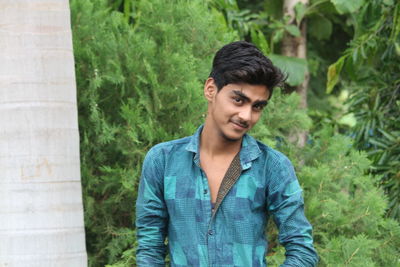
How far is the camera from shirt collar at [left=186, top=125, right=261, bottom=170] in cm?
319

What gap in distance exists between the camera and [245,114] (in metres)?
3.14

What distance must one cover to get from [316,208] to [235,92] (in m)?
2.49

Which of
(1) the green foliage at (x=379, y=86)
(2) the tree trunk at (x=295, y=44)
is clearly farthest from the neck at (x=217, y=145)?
(2) the tree trunk at (x=295, y=44)

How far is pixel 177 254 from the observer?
3.15 metres

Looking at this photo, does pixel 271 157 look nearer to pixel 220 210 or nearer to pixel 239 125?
pixel 239 125

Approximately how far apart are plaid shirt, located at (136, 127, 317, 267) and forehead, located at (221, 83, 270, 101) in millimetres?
190

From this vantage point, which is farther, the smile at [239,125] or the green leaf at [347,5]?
the green leaf at [347,5]

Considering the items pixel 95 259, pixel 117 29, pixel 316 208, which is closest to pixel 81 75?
pixel 117 29

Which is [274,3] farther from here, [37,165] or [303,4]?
[37,165]

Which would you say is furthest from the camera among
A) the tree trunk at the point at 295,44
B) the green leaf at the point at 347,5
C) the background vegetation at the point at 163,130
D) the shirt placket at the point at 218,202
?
the tree trunk at the point at 295,44

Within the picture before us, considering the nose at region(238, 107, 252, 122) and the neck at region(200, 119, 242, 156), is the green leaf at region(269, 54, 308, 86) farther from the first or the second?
the nose at region(238, 107, 252, 122)

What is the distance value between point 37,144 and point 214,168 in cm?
112

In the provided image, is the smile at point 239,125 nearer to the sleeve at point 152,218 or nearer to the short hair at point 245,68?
the short hair at point 245,68

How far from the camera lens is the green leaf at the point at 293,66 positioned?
7535 millimetres
